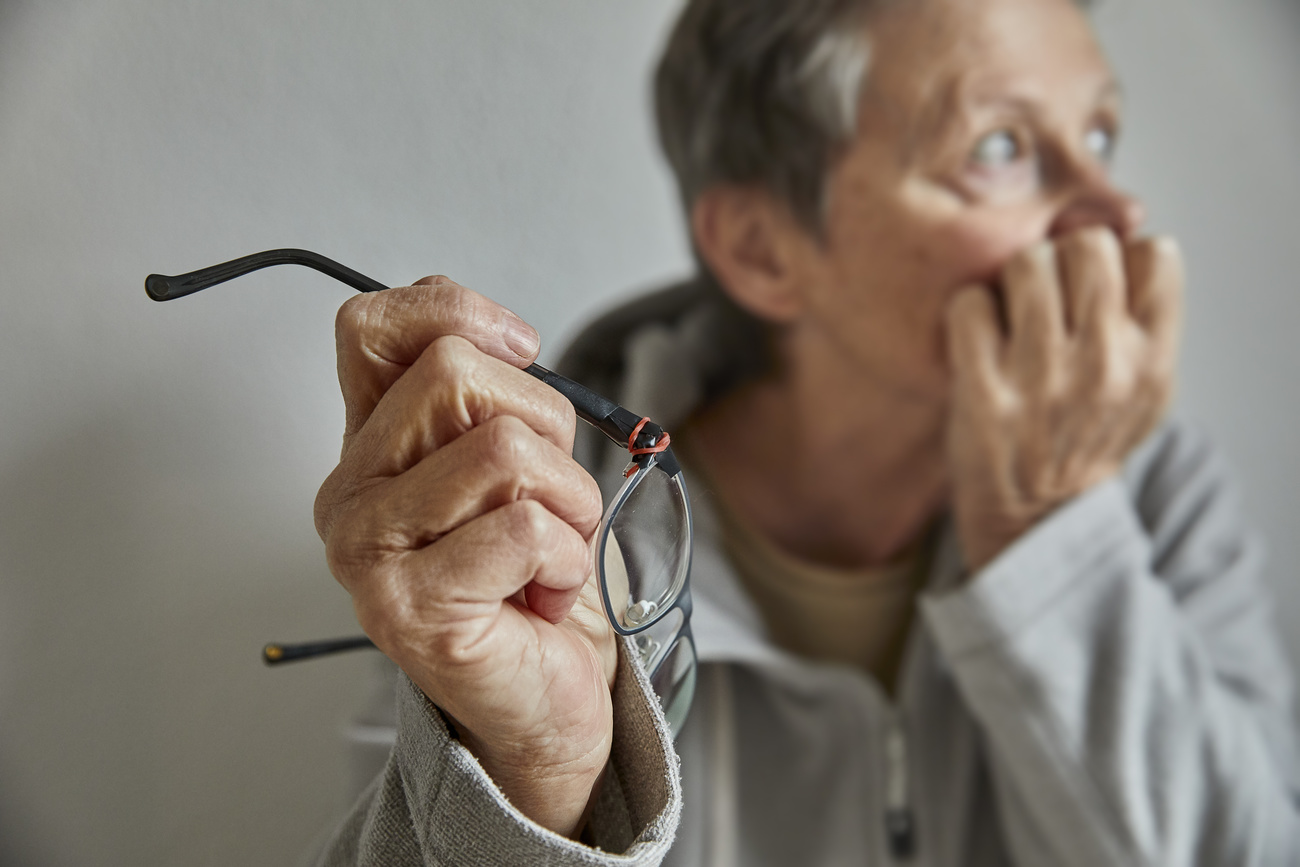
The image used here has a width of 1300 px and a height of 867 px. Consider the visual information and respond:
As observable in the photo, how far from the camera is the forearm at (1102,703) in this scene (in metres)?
0.56

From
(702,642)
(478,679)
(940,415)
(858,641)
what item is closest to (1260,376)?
(940,415)

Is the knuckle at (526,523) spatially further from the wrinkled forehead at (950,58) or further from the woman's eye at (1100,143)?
the woman's eye at (1100,143)

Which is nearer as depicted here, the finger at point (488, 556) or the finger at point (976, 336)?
the finger at point (488, 556)

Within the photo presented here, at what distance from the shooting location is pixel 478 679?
22 cm

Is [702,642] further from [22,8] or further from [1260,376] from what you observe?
[1260,376]

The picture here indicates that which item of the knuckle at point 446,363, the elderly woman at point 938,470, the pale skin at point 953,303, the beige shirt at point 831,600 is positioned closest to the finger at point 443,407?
the knuckle at point 446,363

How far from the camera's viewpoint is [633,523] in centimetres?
25

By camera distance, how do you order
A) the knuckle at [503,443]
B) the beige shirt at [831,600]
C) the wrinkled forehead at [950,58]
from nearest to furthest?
the knuckle at [503,443], the wrinkled forehead at [950,58], the beige shirt at [831,600]

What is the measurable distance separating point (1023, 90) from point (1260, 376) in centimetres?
44

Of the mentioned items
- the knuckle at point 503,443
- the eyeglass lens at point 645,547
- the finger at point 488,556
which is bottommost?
the eyeglass lens at point 645,547

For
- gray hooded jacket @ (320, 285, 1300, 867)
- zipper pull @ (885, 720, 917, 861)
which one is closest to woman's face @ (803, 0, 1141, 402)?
gray hooded jacket @ (320, 285, 1300, 867)

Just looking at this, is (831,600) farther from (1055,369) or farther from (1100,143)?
(1100,143)

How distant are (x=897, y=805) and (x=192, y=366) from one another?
0.57m

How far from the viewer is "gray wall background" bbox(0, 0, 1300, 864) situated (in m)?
0.26
